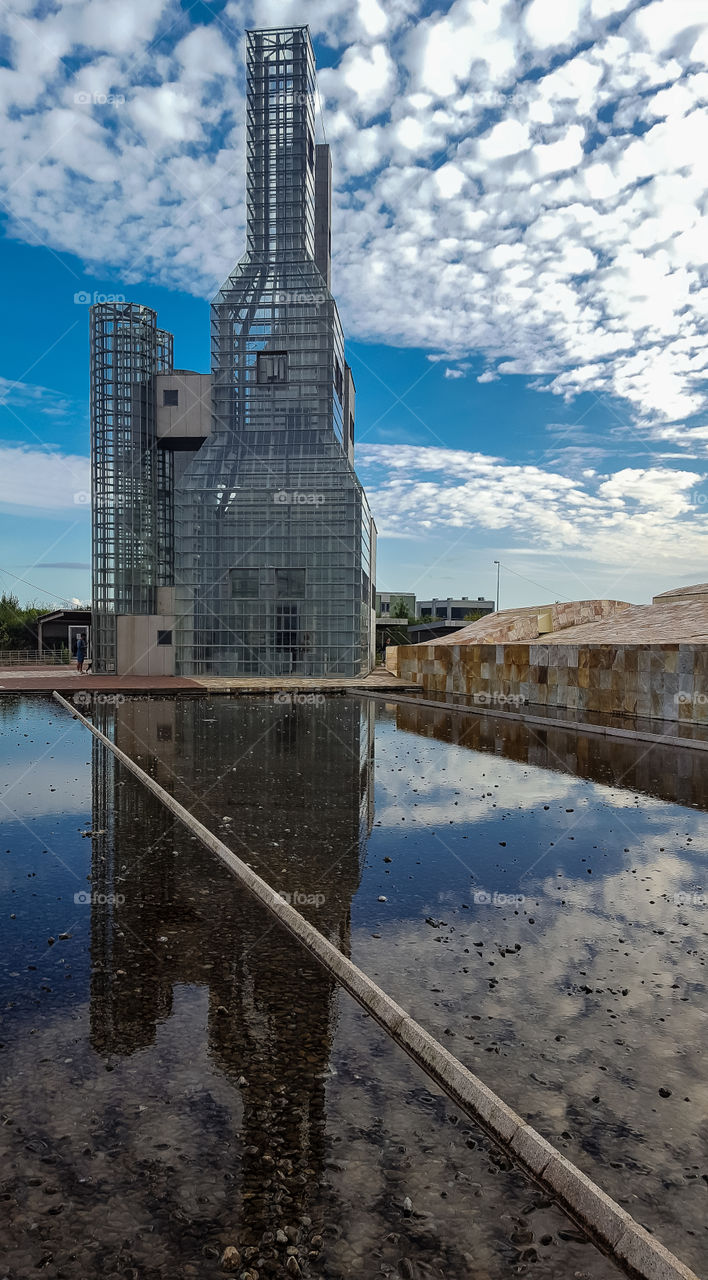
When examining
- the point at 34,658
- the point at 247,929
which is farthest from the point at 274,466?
the point at 247,929

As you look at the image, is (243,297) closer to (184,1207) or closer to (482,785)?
(482,785)

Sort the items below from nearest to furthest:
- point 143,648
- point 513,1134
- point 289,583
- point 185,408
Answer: point 513,1134
point 289,583
point 143,648
point 185,408

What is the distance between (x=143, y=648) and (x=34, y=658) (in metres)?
22.3

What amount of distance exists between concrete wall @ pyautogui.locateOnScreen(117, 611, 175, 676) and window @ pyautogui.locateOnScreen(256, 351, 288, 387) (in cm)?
1541

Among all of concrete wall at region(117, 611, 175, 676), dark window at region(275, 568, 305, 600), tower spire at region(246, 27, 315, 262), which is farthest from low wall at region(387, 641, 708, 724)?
tower spire at region(246, 27, 315, 262)

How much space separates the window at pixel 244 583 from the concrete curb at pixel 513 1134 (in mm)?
40294

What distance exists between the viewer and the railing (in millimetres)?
60812

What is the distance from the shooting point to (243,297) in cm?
4709

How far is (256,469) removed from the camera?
46.0m

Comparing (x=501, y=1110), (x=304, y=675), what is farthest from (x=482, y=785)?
(x=304, y=675)

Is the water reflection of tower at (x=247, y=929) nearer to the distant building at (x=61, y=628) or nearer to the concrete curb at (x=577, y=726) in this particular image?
the concrete curb at (x=577, y=726)

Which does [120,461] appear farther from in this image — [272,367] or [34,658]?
[34,658]

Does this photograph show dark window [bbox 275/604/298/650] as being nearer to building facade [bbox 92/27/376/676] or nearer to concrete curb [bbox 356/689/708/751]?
building facade [bbox 92/27/376/676]

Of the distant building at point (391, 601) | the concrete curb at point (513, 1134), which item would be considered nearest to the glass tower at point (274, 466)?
the concrete curb at point (513, 1134)
